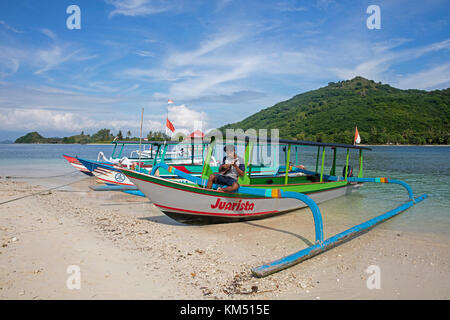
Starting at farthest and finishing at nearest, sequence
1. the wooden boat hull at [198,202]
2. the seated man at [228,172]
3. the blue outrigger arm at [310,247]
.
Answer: the seated man at [228,172], the wooden boat hull at [198,202], the blue outrigger arm at [310,247]

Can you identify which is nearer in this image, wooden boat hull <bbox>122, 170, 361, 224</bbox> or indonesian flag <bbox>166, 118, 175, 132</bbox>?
wooden boat hull <bbox>122, 170, 361, 224</bbox>

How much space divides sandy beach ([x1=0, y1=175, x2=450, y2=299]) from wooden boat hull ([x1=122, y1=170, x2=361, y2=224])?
0.33 metres

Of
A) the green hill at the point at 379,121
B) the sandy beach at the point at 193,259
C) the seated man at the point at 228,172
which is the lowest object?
the sandy beach at the point at 193,259

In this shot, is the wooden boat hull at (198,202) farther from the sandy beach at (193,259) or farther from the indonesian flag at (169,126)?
the indonesian flag at (169,126)

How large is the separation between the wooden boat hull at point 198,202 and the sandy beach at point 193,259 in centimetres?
33

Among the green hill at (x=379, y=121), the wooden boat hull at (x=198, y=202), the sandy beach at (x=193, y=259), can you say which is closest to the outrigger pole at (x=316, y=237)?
the sandy beach at (x=193, y=259)

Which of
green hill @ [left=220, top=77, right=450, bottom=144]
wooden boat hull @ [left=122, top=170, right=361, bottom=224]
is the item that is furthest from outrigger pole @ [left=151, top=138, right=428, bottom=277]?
green hill @ [left=220, top=77, right=450, bottom=144]

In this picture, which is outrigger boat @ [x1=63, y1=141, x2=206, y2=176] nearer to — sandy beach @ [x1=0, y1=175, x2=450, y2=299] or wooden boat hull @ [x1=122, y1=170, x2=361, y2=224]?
wooden boat hull @ [x1=122, y1=170, x2=361, y2=224]

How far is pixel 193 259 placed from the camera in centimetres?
502

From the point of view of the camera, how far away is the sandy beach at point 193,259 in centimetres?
385

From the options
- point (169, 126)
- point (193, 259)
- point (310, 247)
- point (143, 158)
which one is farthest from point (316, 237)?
point (143, 158)

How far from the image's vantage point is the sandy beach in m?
3.85
